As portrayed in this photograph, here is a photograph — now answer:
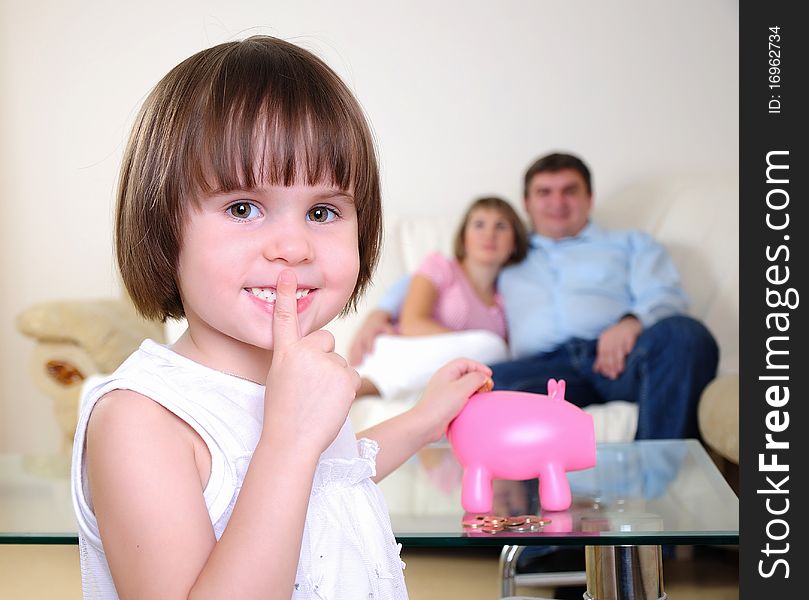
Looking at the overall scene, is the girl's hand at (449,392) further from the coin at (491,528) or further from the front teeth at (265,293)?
the front teeth at (265,293)

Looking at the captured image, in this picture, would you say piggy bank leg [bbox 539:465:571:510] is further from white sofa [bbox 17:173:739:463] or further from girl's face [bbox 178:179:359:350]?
white sofa [bbox 17:173:739:463]

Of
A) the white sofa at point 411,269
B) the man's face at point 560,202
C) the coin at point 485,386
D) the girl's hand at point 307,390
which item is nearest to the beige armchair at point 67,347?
the white sofa at point 411,269

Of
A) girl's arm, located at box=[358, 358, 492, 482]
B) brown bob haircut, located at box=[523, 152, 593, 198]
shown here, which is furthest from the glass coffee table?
brown bob haircut, located at box=[523, 152, 593, 198]

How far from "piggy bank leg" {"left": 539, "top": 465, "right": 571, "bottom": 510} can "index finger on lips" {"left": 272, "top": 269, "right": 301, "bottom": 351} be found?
521mm

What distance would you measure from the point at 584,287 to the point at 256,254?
7.40 feet

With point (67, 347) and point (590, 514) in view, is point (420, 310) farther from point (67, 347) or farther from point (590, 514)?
point (590, 514)

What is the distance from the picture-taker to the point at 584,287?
9.57ft

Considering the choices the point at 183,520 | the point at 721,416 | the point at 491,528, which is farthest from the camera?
the point at 721,416

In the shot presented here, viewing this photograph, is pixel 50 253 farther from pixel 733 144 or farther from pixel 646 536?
pixel 646 536

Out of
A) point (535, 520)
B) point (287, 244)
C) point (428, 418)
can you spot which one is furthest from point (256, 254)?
point (535, 520)

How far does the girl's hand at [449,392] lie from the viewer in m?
1.13

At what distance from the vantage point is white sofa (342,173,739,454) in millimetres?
2418

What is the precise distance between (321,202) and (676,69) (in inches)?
123

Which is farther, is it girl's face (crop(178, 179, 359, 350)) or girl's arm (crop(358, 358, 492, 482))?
girl's arm (crop(358, 358, 492, 482))
